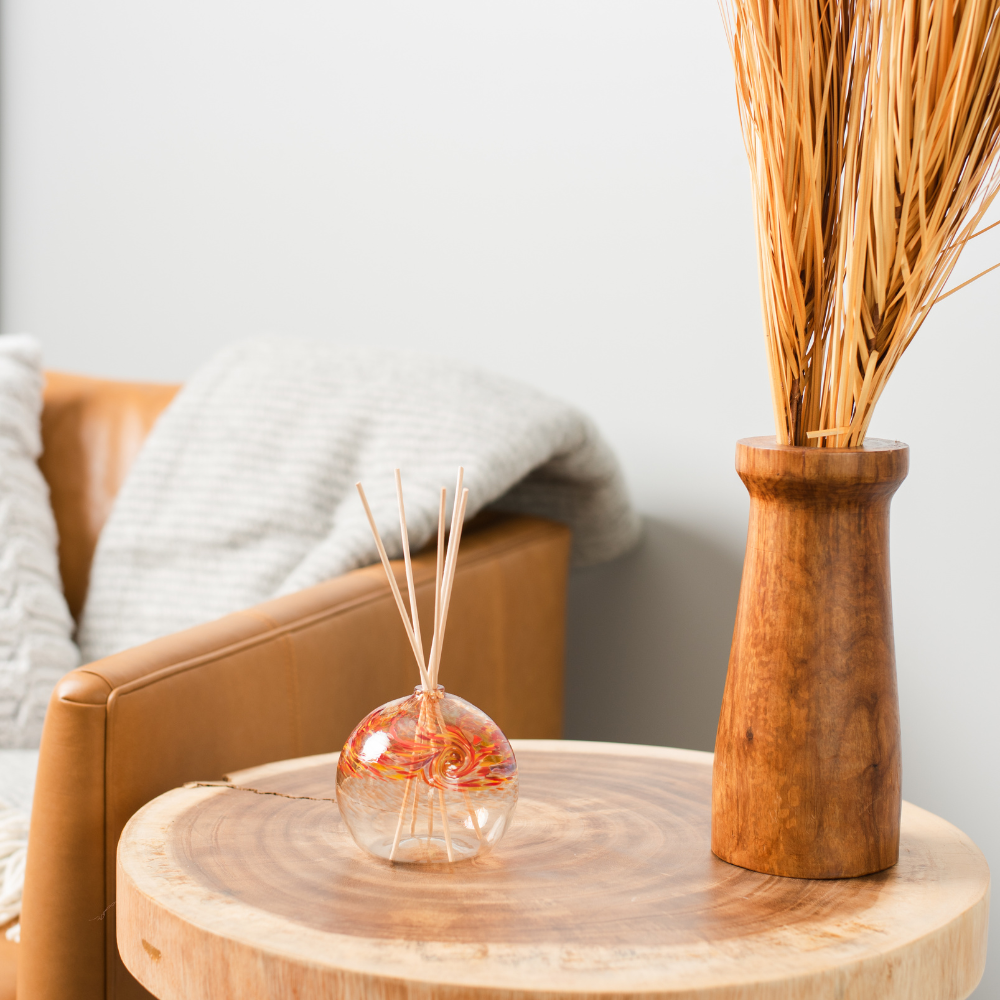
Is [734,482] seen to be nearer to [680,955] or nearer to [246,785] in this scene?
[246,785]

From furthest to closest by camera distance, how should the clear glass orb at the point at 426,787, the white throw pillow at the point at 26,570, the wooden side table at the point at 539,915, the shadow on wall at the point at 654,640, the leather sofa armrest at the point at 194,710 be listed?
the shadow on wall at the point at 654,640, the white throw pillow at the point at 26,570, the leather sofa armrest at the point at 194,710, the clear glass orb at the point at 426,787, the wooden side table at the point at 539,915

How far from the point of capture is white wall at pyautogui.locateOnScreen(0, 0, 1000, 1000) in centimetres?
120

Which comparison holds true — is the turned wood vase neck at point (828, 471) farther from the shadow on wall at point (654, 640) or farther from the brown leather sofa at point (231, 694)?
the shadow on wall at point (654, 640)

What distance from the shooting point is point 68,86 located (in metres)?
1.90

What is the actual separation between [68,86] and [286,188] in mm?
527

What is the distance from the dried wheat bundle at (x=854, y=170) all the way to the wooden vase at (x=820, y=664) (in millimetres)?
28

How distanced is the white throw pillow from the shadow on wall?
63 centimetres

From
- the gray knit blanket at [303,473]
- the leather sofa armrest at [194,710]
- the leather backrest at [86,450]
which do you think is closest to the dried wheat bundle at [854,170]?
the leather sofa armrest at [194,710]

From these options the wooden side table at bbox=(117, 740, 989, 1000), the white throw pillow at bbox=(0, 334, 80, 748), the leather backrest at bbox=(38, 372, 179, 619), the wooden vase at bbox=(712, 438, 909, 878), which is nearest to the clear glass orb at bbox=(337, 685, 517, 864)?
the wooden side table at bbox=(117, 740, 989, 1000)

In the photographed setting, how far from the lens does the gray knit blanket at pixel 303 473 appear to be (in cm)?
121

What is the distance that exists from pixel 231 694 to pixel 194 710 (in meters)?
0.04

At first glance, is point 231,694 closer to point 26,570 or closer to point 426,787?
point 426,787

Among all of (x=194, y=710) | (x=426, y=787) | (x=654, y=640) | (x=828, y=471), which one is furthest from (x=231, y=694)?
(x=654, y=640)

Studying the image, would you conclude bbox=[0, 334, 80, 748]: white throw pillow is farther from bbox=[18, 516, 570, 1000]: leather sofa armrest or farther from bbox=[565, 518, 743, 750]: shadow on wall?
bbox=[565, 518, 743, 750]: shadow on wall
